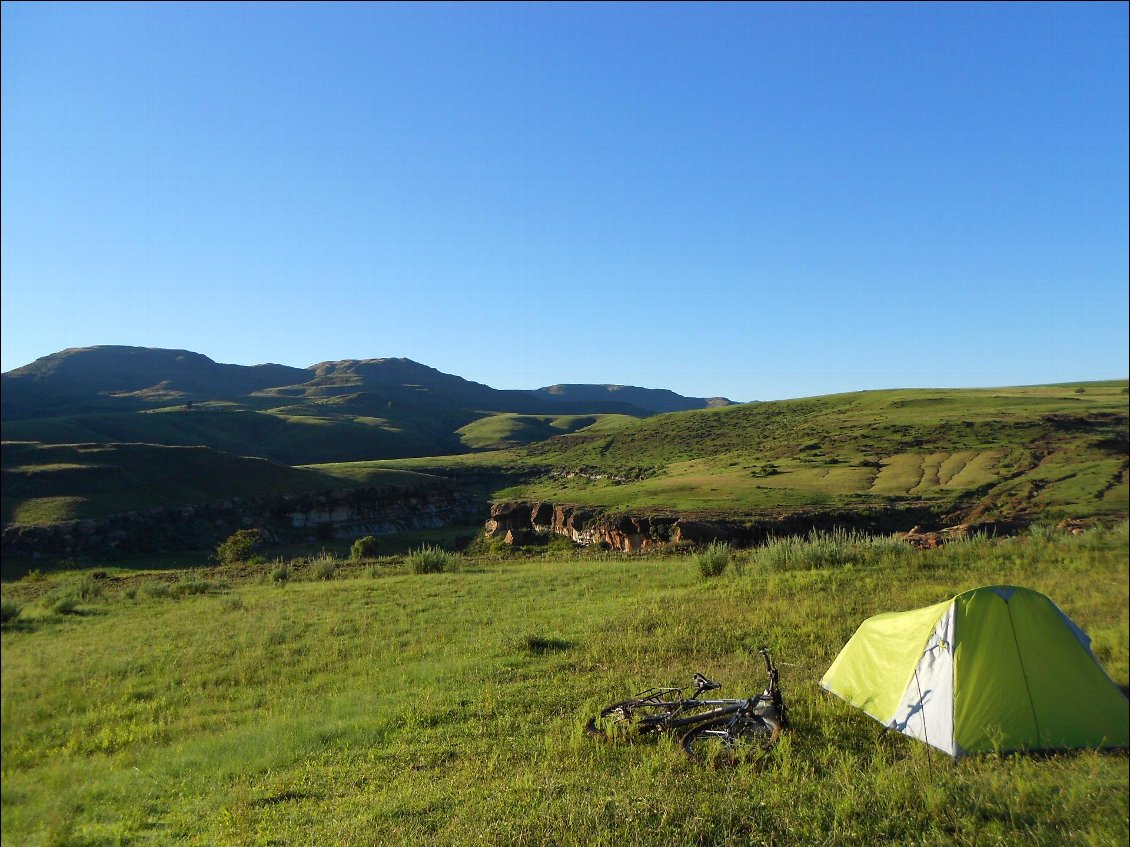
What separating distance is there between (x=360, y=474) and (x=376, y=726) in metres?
64.6

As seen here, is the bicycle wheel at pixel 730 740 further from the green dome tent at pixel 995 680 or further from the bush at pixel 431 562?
the bush at pixel 431 562

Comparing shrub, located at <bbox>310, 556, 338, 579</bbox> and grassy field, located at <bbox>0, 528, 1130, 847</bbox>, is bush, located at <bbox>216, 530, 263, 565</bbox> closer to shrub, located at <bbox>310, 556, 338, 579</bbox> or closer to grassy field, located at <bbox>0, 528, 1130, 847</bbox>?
shrub, located at <bbox>310, 556, 338, 579</bbox>

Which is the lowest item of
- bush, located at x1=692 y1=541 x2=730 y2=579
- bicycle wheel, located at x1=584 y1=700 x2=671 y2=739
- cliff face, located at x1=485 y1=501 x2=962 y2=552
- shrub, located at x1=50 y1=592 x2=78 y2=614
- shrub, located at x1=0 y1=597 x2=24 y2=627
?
cliff face, located at x1=485 y1=501 x2=962 y2=552

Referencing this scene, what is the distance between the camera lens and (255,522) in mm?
46125

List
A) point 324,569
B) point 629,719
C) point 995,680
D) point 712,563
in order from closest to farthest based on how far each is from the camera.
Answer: point 995,680, point 629,719, point 712,563, point 324,569

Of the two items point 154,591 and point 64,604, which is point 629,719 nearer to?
point 64,604

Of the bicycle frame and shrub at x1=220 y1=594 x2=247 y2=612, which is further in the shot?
shrub at x1=220 y1=594 x2=247 y2=612

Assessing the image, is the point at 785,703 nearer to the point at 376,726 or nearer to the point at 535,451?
the point at 376,726

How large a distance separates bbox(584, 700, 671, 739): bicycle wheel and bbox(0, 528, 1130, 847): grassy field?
0.69 ft

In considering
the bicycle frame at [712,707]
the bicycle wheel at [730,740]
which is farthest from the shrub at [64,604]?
the bicycle frame at [712,707]

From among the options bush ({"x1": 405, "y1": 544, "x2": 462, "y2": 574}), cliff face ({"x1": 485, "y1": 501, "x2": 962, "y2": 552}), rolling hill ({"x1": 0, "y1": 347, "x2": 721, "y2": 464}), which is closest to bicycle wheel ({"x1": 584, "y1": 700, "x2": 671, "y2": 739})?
cliff face ({"x1": 485, "y1": 501, "x2": 962, "y2": 552})

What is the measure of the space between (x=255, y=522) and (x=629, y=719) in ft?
144

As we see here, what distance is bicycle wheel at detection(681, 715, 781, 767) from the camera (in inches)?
276

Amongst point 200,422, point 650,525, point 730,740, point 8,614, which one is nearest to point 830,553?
point 730,740
